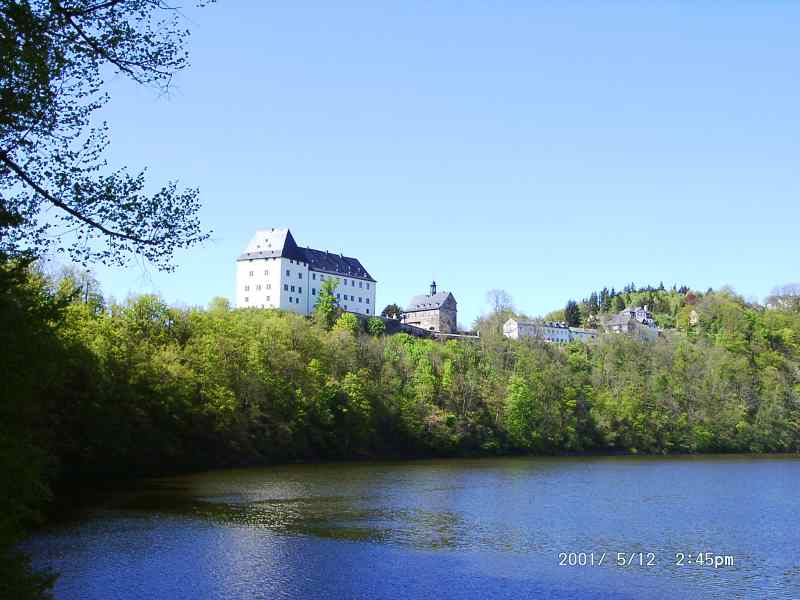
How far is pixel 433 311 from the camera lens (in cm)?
13912

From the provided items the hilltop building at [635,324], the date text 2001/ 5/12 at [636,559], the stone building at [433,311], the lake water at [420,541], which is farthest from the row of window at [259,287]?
the date text 2001/ 5/12 at [636,559]

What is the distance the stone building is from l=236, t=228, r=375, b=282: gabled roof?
20.6 meters

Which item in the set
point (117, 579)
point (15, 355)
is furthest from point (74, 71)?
point (117, 579)

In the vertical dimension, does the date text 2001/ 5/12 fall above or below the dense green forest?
below

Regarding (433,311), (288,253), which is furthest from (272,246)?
(433,311)

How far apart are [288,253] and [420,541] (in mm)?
85632

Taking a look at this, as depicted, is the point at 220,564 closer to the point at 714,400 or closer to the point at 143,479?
the point at 143,479

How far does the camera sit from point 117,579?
71.9 ft

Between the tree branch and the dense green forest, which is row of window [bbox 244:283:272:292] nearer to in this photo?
the dense green forest

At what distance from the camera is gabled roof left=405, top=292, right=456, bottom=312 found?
13950cm

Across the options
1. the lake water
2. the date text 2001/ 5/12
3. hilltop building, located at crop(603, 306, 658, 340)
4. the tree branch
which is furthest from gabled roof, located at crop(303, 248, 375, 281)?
the tree branch

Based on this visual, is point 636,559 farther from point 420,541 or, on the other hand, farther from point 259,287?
point 259,287

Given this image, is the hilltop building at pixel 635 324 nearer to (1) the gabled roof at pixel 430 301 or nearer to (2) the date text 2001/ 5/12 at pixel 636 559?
(1) the gabled roof at pixel 430 301

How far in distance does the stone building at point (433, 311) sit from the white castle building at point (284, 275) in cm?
2056
